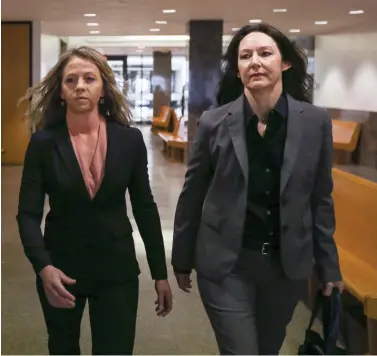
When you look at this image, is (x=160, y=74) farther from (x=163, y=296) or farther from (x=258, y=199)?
(x=258, y=199)

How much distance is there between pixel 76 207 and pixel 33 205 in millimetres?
140

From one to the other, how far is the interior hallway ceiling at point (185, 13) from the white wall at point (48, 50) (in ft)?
1.03

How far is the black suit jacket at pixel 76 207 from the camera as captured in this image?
2.07m

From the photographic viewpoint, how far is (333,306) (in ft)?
7.27

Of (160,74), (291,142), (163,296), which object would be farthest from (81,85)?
(160,74)

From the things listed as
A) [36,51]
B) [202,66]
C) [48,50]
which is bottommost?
[202,66]

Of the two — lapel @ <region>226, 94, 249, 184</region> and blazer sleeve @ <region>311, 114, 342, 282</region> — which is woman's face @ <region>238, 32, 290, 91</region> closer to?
lapel @ <region>226, 94, 249, 184</region>

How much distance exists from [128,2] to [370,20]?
500 centimetres

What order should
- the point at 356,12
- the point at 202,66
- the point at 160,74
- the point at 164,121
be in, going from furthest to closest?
the point at 160,74, the point at 164,121, the point at 202,66, the point at 356,12

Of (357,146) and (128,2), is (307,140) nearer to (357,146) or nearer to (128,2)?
(128,2)

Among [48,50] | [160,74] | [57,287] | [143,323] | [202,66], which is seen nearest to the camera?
[57,287]

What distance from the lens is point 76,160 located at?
207cm

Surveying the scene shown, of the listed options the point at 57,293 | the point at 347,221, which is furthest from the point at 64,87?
the point at 347,221

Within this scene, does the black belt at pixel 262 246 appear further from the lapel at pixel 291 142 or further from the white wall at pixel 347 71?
the white wall at pixel 347 71
